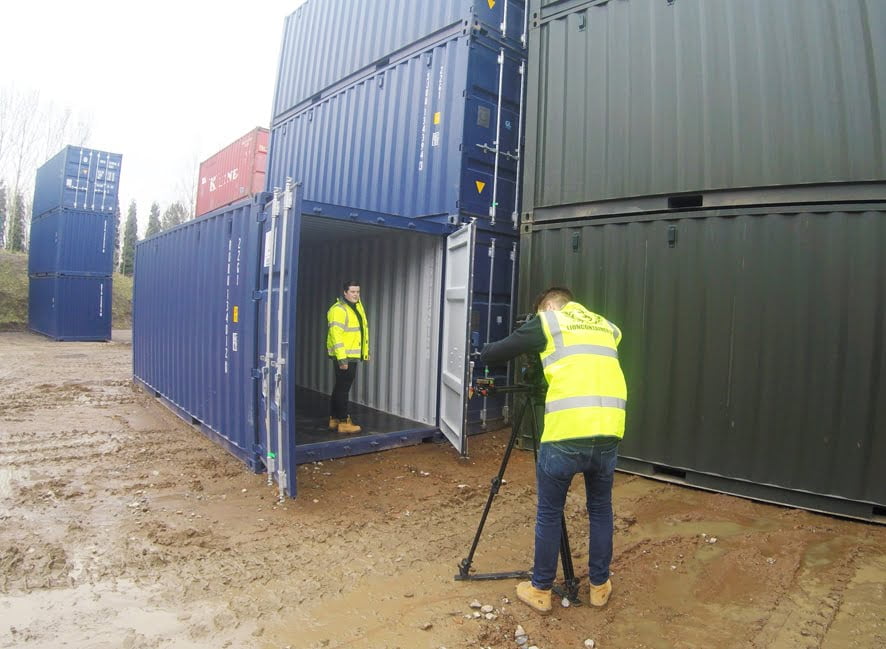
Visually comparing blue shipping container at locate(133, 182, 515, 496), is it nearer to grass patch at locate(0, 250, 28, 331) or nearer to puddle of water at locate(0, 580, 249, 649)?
puddle of water at locate(0, 580, 249, 649)

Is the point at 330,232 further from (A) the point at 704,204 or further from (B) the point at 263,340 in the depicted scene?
(A) the point at 704,204

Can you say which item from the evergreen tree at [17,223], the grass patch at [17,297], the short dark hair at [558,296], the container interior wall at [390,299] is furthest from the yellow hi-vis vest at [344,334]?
the evergreen tree at [17,223]

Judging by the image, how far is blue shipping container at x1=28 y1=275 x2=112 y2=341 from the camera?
17344mm

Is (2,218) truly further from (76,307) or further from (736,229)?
(736,229)

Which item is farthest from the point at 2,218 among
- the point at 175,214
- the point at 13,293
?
the point at 13,293

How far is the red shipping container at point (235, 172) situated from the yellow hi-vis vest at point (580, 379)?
11.8m

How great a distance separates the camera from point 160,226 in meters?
53.2

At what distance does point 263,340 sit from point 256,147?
11430 mm

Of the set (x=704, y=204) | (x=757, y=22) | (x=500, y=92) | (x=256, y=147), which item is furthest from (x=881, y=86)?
(x=256, y=147)

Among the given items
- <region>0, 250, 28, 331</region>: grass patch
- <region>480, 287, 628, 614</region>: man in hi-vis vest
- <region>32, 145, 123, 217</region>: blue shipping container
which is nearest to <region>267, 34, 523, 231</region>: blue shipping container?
<region>480, 287, 628, 614</region>: man in hi-vis vest

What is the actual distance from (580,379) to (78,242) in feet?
60.8

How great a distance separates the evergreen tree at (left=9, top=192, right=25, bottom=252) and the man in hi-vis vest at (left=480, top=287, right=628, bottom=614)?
41.1 meters

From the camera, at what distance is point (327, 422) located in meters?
6.82

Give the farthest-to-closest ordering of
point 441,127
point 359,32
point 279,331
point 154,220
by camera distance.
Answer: point 154,220, point 359,32, point 441,127, point 279,331
